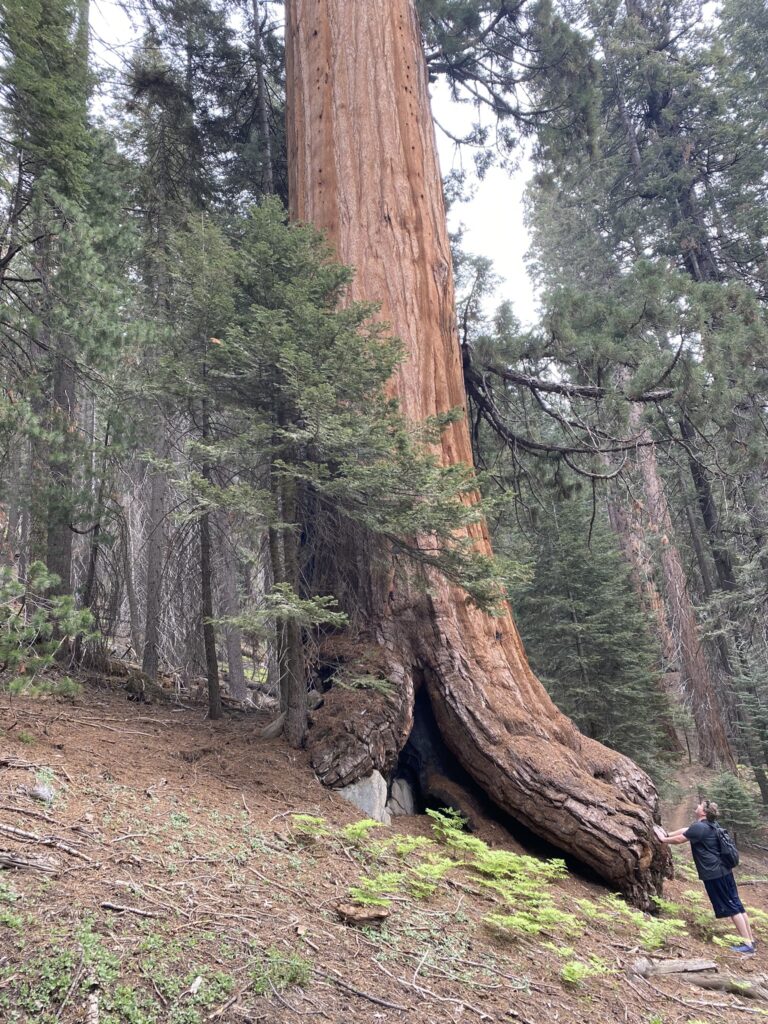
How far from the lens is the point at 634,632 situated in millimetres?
10797

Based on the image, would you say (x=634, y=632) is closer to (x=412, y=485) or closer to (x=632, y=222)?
(x=412, y=485)

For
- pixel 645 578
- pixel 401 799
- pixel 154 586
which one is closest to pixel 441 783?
pixel 401 799

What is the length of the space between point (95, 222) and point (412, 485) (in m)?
4.87

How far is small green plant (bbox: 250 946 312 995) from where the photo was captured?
2.29m

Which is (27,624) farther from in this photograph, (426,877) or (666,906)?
(666,906)

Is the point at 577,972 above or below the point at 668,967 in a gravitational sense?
above

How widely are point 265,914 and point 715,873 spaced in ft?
13.2

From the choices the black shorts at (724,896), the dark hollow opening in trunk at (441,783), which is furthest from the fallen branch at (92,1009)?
the black shorts at (724,896)

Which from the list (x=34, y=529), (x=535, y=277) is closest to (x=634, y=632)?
(x=34, y=529)

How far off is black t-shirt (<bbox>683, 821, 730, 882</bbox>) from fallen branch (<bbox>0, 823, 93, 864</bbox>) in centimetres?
465

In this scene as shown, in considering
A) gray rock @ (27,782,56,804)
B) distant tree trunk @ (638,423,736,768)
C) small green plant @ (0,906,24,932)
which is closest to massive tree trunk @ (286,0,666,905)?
gray rock @ (27,782,56,804)

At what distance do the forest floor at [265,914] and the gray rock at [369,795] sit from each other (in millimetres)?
135

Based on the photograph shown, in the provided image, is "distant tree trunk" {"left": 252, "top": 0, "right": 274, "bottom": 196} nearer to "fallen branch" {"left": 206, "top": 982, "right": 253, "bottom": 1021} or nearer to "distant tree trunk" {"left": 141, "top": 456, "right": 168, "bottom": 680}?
"distant tree trunk" {"left": 141, "top": 456, "right": 168, "bottom": 680}

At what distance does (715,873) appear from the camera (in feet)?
16.7
